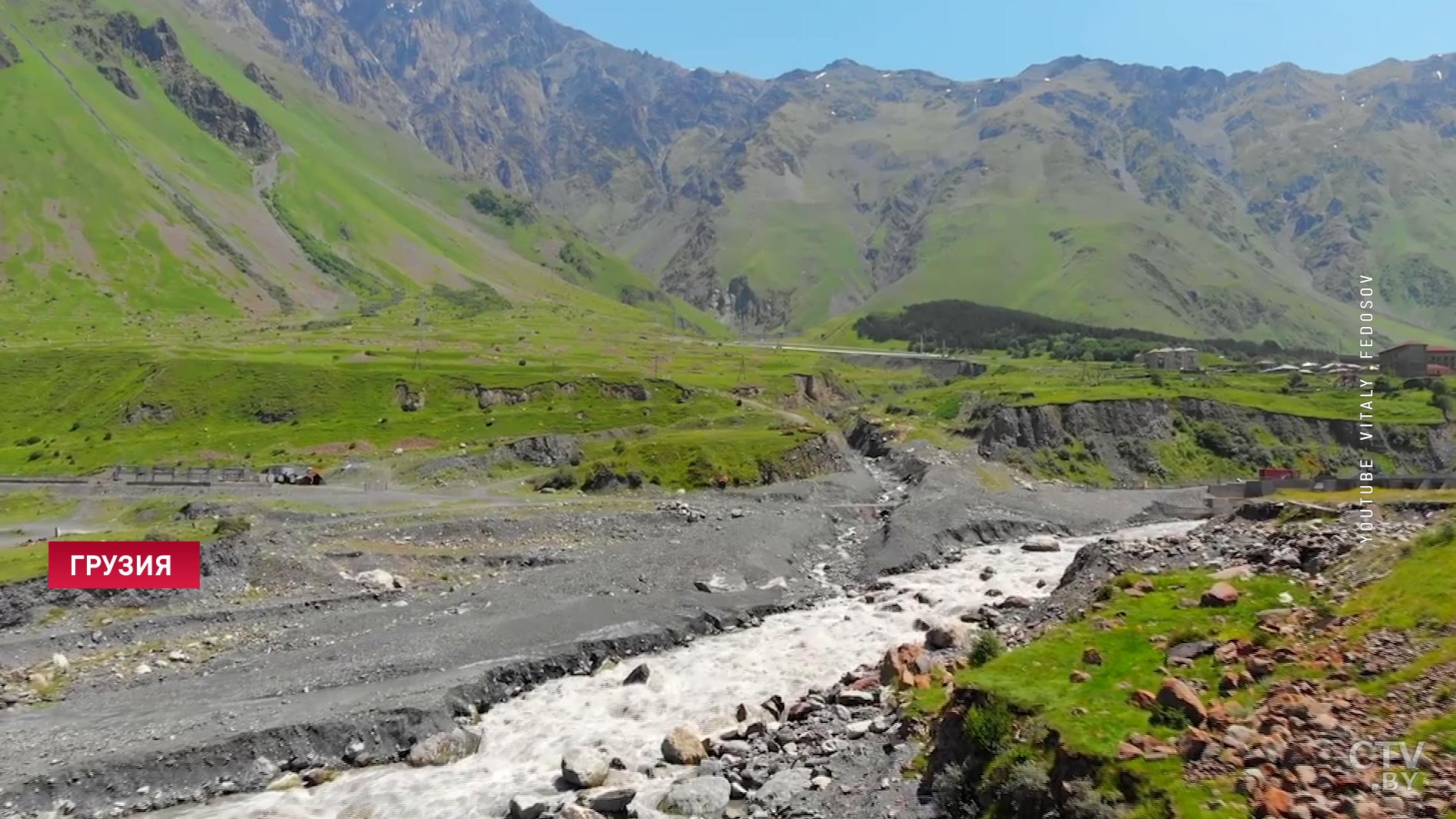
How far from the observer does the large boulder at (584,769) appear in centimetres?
3017

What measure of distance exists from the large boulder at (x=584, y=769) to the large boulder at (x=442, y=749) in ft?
17.0

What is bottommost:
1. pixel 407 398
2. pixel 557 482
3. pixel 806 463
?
pixel 557 482

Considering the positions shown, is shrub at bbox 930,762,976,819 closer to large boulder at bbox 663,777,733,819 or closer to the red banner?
large boulder at bbox 663,777,733,819

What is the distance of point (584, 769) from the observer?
30.3 m

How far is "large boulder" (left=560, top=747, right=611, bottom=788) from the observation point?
99.0 feet

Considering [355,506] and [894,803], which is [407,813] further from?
[355,506]

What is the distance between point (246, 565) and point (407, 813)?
34.0 metres

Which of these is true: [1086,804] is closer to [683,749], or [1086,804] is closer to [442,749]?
[683,749]

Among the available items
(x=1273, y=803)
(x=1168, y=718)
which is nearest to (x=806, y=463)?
(x=1168, y=718)

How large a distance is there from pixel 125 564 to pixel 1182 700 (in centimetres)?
5936

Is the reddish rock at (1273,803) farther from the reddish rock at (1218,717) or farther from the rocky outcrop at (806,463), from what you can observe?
the rocky outcrop at (806,463)

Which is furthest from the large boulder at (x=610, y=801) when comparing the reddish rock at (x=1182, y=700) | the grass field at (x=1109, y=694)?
the reddish rock at (x=1182, y=700)

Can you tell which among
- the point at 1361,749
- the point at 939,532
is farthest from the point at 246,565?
the point at 1361,749

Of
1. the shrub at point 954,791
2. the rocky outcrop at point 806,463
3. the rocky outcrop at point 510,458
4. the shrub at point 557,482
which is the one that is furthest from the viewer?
the rocky outcrop at point 806,463
